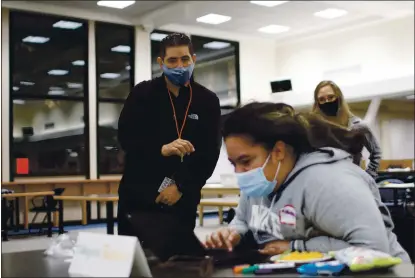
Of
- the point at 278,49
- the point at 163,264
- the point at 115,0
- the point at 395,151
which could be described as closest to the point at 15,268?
the point at 163,264

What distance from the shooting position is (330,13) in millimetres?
8859

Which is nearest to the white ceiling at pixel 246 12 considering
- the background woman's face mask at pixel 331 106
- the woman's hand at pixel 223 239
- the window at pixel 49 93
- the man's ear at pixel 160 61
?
the window at pixel 49 93

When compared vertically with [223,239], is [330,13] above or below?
above

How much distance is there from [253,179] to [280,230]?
0.42ft

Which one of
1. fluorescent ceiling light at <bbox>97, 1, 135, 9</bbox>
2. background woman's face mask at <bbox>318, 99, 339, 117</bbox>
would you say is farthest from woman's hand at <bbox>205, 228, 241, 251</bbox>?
→ fluorescent ceiling light at <bbox>97, 1, 135, 9</bbox>

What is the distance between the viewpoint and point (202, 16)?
862cm

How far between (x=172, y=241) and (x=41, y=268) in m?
0.44

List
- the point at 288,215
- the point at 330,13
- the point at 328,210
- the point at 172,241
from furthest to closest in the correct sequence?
1. the point at 330,13
2. the point at 172,241
3. the point at 288,215
4. the point at 328,210

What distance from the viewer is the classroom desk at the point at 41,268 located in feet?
3.21

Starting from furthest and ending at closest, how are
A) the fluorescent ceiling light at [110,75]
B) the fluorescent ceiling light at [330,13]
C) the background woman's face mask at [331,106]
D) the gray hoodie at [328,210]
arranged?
the fluorescent ceiling light at [110,75], the fluorescent ceiling light at [330,13], the background woman's face mask at [331,106], the gray hoodie at [328,210]

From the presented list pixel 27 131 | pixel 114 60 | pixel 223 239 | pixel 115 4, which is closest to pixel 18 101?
pixel 27 131

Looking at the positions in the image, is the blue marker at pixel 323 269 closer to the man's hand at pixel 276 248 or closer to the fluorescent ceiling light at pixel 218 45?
the man's hand at pixel 276 248

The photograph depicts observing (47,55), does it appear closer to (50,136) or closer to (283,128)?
(50,136)

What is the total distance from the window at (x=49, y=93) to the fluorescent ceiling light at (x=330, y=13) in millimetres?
3567
